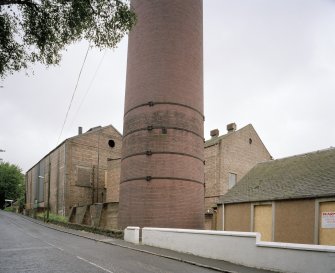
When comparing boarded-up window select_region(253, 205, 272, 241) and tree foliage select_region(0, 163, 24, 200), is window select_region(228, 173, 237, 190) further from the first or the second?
tree foliage select_region(0, 163, 24, 200)

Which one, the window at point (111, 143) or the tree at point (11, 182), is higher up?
the window at point (111, 143)

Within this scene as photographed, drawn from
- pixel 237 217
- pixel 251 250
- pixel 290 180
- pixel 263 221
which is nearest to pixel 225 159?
pixel 237 217

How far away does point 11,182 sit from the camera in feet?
262

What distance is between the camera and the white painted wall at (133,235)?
19.1 metres

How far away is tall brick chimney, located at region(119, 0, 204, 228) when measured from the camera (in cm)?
2016

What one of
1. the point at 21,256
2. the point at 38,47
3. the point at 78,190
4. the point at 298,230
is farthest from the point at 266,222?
the point at 78,190

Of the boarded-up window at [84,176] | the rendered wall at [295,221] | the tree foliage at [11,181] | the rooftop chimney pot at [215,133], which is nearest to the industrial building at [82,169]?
the boarded-up window at [84,176]

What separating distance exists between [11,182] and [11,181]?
222 mm

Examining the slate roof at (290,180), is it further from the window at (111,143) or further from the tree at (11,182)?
the tree at (11,182)

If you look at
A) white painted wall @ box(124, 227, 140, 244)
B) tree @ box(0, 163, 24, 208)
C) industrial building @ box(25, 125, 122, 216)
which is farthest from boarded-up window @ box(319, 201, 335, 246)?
tree @ box(0, 163, 24, 208)

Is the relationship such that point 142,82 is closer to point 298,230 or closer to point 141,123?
point 141,123

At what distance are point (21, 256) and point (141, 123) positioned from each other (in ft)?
33.3

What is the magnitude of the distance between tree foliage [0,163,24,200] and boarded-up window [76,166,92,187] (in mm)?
43753

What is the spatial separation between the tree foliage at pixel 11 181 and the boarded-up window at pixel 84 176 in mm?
43753
